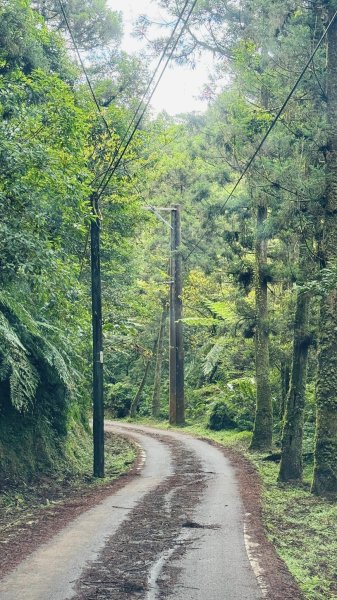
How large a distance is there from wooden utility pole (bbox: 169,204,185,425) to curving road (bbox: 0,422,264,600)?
1622cm

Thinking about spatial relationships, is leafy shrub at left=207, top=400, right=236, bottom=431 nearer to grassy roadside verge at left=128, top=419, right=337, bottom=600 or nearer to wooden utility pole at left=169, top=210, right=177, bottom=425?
wooden utility pole at left=169, top=210, right=177, bottom=425

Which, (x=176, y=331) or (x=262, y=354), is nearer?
(x=262, y=354)

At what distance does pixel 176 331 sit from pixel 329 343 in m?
18.0

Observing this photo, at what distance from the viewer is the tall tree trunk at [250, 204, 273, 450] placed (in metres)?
20.2

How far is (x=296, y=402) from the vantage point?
14.7m

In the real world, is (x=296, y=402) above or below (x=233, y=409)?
above

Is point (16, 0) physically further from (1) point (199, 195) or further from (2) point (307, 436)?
(2) point (307, 436)

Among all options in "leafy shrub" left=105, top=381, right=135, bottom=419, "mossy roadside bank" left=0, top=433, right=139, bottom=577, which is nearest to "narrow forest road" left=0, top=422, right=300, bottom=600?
"mossy roadside bank" left=0, top=433, right=139, bottom=577

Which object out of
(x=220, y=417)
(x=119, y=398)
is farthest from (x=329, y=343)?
(x=119, y=398)

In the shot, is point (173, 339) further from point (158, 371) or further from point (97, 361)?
point (97, 361)

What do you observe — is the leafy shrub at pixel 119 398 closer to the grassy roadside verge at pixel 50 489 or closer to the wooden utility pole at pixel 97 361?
the grassy roadside verge at pixel 50 489

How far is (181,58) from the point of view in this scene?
15602 mm

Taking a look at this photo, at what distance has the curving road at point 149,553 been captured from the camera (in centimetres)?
624

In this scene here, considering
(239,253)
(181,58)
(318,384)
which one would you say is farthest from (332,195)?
(239,253)
